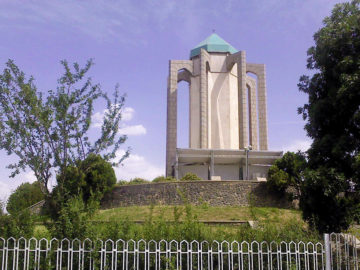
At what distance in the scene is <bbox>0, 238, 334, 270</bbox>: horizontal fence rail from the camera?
7.32m

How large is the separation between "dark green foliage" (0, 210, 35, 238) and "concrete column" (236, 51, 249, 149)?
26.6 meters

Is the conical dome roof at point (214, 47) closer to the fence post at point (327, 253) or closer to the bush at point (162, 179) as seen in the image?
the bush at point (162, 179)

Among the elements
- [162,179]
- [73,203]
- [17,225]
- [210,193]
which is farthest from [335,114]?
[162,179]

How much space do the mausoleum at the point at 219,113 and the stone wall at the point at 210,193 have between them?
744 centimetres

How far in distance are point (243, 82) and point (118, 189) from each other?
1496 cm

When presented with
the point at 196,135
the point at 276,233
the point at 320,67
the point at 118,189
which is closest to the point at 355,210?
the point at 276,233

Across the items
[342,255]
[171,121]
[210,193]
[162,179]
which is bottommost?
[342,255]

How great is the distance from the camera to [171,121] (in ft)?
112

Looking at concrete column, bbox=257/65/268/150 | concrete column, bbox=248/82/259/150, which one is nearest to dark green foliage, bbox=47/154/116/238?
concrete column, bbox=248/82/259/150

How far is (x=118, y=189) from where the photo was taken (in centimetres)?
2497

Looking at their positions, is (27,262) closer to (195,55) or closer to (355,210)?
(355,210)

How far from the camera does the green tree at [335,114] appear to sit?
935 centimetres

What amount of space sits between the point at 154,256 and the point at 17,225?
2722 mm

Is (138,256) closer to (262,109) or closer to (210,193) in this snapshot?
(210,193)
